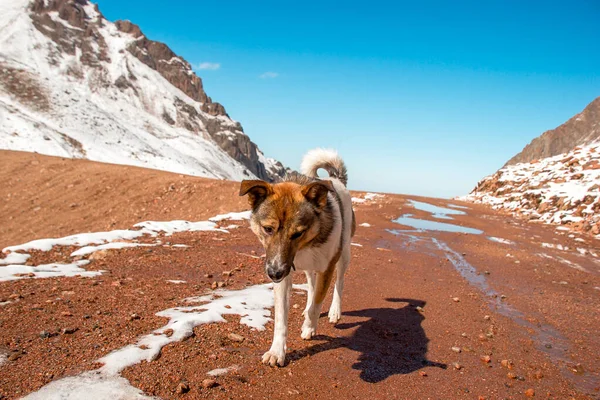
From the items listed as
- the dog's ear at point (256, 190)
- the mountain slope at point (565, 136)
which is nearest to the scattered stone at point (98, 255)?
the dog's ear at point (256, 190)

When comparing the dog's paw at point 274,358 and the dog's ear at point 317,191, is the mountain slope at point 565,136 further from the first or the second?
the dog's paw at point 274,358

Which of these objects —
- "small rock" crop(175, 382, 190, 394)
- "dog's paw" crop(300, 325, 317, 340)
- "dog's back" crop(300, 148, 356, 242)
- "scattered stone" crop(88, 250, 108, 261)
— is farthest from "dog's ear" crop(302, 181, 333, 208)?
"scattered stone" crop(88, 250, 108, 261)

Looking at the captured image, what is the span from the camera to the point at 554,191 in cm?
2577

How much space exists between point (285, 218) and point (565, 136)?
4729 inches

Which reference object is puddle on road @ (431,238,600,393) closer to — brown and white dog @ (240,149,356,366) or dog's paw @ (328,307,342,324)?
dog's paw @ (328,307,342,324)

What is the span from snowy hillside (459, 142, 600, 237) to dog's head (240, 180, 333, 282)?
63.4 ft

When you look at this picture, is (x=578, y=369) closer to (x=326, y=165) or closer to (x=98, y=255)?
(x=326, y=165)

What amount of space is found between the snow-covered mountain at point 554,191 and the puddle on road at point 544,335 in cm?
1331

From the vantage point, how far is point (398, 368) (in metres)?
4.57

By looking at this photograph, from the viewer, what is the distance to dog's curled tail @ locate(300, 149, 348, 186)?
292 inches

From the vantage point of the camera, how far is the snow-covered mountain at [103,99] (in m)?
67.7

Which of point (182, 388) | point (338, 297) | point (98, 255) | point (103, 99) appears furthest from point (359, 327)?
point (103, 99)

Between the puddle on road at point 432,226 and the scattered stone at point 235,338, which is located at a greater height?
the puddle on road at point 432,226

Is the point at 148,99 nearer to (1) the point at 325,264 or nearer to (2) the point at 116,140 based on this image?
(2) the point at 116,140
